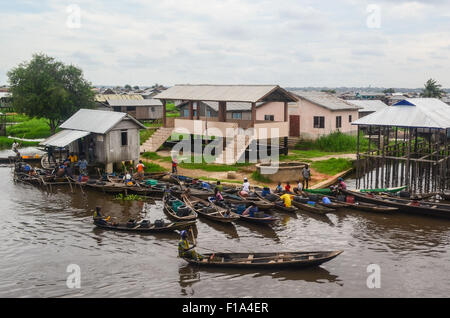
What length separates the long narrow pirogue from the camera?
16.7 metres

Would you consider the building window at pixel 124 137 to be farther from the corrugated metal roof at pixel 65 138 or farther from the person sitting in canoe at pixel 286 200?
the person sitting in canoe at pixel 286 200

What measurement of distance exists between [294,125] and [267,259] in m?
31.2

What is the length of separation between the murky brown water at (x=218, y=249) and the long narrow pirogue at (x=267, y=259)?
346 millimetres

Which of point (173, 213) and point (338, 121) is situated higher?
point (338, 121)

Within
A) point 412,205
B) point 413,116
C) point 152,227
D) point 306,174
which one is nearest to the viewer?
point 152,227

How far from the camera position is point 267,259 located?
56.1 feet

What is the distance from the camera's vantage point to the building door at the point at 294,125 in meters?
46.4

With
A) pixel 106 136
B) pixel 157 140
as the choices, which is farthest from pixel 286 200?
pixel 157 140

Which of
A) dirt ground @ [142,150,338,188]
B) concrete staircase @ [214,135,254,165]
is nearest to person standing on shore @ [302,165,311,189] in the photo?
dirt ground @ [142,150,338,188]

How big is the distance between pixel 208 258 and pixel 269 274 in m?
2.58

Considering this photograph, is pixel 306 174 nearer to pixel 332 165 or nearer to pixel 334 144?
pixel 332 165

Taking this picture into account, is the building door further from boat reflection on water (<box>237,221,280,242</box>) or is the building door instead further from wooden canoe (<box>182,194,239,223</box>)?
boat reflection on water (<box>237,221,280,242</box>)
